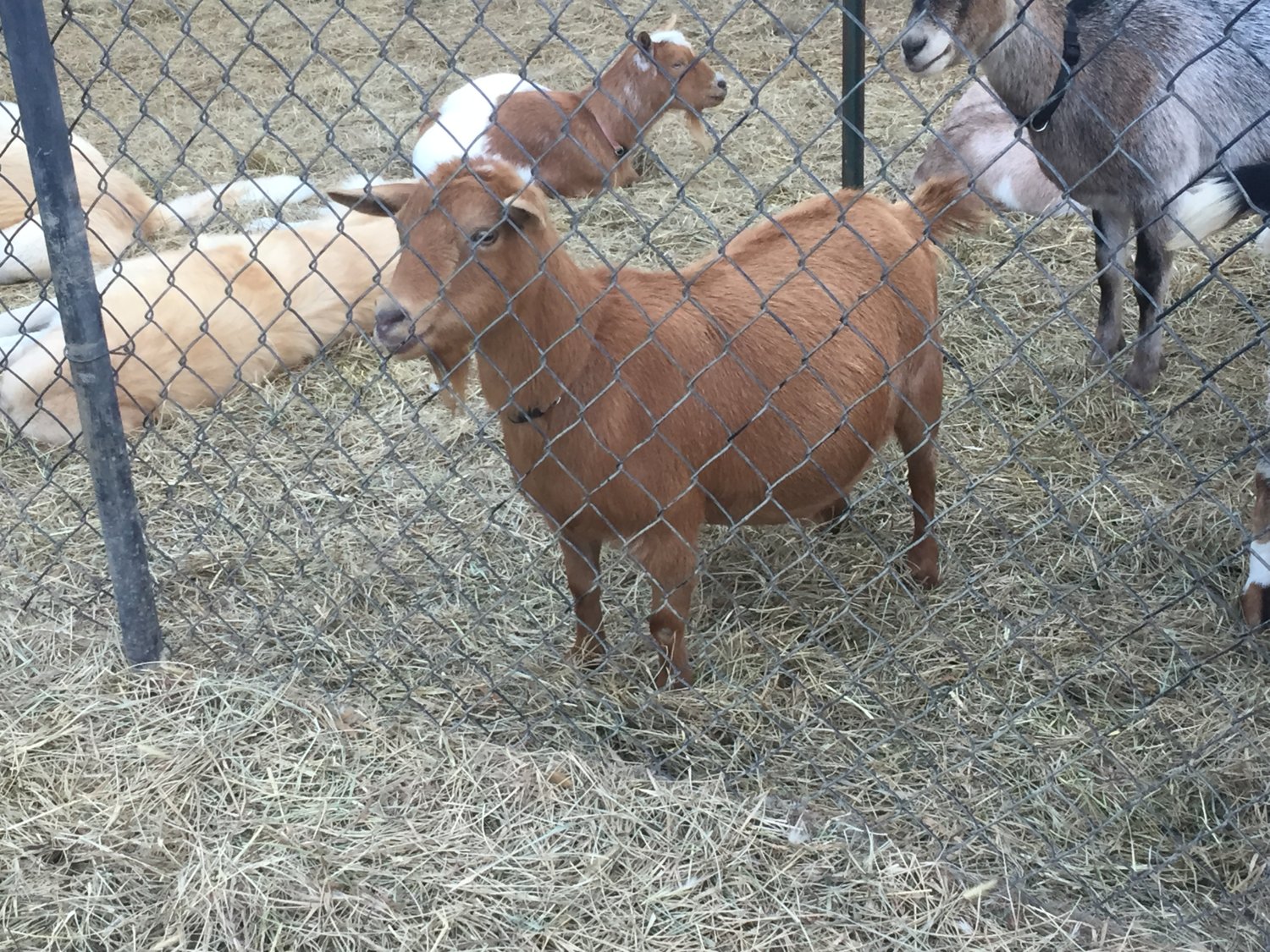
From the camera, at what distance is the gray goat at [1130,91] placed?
12.9 ft

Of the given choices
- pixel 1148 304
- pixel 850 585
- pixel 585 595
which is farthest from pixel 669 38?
pixel 585 595

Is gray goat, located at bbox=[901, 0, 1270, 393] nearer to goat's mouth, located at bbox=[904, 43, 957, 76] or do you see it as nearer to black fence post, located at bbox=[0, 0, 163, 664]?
goat's mouth, located at bbox=[904, 43, 957, 76]

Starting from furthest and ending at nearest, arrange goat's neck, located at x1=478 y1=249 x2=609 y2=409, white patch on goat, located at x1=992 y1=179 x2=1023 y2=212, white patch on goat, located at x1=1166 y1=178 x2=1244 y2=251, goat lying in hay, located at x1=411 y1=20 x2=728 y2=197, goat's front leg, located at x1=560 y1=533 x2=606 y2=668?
goat lying in hay, located at x1=411 y1=20 x2=728 y2=197, white patch on goat, located at x1=992 y1=179 x2=1023 y2=212, goat's front leg, located at x1=560 y1=533 x2=606 y2=668, goat's neck, located at x1=478 y1=249 x2=609 y2=409, white patch on goat, located at x1=1166 y1=178 x2=1244 y2=251

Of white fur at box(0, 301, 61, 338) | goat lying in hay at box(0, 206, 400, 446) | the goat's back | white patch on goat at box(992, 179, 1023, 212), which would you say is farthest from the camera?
white patch on goat at box(992, 179, 1023, 212)

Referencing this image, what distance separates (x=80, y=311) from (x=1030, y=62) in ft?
10.8

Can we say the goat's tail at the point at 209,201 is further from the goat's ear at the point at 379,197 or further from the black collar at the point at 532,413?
the black collar at the point at 532,413

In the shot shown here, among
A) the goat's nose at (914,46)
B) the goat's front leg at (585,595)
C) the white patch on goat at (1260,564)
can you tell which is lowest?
the white patch on goat at (1260,564)

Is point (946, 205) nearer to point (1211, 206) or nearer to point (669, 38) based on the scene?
point (1211, 206)

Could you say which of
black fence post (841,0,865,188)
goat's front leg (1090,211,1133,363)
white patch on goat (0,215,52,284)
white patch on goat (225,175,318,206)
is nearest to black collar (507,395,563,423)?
black fence post (841,0,865,188)

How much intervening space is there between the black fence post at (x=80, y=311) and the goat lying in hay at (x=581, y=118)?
131 inches

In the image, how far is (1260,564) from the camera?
3.02 metres

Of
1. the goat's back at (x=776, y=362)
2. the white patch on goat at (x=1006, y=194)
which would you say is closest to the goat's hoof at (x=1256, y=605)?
the goat's back at (x=776, y=362)

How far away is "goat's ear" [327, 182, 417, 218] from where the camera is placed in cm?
254

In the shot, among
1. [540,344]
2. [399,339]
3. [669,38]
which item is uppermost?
[669,38]
